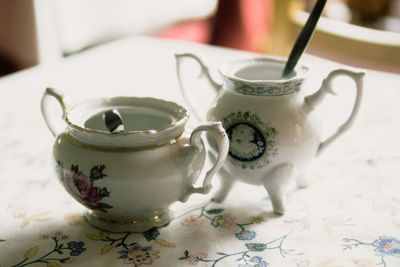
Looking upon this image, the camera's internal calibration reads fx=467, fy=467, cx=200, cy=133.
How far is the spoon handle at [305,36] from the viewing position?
611 millimetres

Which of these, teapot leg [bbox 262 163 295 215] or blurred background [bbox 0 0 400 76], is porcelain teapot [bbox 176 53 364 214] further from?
blurred background [bbox 0 0 400 76]

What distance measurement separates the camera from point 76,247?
0.54m

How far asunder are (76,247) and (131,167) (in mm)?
114

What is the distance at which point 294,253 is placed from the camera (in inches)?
21.0

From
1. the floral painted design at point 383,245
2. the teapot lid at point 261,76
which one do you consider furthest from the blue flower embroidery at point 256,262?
the teapot lid at point 261,76

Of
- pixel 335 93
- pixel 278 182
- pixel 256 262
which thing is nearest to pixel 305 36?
pixel 335 93

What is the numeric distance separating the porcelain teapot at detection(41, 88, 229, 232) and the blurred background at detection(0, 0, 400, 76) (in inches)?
16.3

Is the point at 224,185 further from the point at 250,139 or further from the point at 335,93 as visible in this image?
the point at 335,93

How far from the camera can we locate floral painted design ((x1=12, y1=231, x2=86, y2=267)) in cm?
51

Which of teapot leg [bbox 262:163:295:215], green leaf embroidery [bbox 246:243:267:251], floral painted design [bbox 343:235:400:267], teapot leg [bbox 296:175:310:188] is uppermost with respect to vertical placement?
teapot leg [bbox 262:163:295:215]

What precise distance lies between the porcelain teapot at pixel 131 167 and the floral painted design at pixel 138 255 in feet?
0.13

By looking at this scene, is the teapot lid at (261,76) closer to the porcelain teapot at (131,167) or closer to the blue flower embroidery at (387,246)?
the porcelain teapot at (131,167)

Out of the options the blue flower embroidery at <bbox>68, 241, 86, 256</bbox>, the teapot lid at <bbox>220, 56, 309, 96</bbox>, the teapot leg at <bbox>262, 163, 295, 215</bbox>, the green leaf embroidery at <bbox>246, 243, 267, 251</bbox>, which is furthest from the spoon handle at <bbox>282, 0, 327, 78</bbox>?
the blue flower embroidery at <bbox>68, 241, 86, 256</bbox>

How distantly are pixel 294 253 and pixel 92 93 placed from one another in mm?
621
